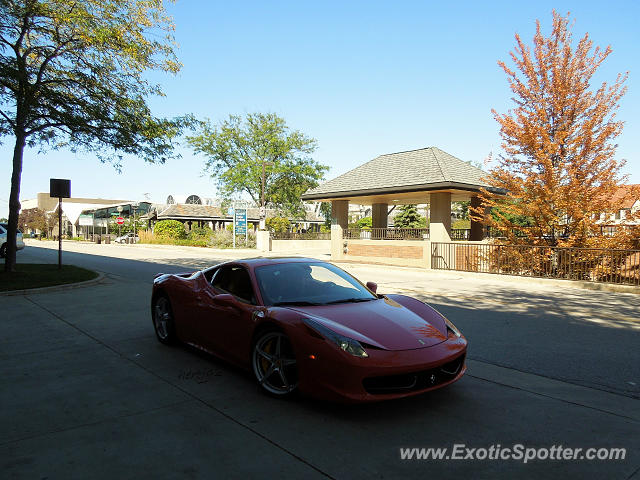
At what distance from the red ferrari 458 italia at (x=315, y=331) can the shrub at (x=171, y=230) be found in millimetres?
43823

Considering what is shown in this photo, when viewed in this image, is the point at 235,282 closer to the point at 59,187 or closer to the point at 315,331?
the point at 315,331

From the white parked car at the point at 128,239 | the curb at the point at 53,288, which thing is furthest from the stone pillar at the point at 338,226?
the white parked car at the point at 128,239

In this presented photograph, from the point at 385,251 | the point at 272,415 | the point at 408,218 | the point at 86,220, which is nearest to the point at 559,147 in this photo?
the point at 385,251

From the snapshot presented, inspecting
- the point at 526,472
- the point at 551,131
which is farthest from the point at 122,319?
the point at 551,131

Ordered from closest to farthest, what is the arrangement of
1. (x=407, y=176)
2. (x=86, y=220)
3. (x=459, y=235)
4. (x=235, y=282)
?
1. (x=235, y=282)
2. (x=407, y=176)
3. (x=459, y=235)
4. (x=86, y=220)

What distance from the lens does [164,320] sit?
20.6 feet

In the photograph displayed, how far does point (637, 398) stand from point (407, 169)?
871 inches

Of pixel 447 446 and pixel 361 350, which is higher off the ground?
pixel 361 350

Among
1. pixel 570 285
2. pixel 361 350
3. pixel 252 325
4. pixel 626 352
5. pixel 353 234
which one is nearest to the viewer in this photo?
pixel 361 350

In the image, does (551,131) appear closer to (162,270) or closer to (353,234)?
(353,234)

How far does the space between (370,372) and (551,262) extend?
49.1 feet

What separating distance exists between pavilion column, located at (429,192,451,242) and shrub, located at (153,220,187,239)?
105ft

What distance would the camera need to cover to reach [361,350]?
12.2 feet

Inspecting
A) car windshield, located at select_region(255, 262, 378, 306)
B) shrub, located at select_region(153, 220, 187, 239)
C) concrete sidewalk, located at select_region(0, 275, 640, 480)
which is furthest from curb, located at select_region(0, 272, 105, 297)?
shrub, located at select_region(153, 220, 187, 239)
